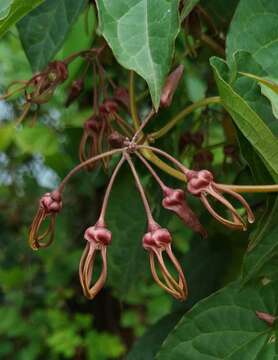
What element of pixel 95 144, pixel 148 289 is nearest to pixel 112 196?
pixel 95 144

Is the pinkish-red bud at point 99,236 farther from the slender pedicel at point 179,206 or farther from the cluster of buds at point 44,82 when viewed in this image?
the cluster of buds at point 44,82

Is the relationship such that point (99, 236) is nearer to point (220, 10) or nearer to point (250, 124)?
point (250, 124)

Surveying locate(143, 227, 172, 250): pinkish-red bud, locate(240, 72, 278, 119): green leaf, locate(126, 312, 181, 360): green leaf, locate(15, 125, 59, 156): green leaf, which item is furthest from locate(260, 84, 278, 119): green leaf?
locate(15, 125, 59, 156): green leaf

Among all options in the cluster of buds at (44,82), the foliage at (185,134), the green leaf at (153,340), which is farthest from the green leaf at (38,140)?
the cluster of buds at (44,82)

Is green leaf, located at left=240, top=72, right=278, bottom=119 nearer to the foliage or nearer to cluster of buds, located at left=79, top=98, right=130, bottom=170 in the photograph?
the foliage

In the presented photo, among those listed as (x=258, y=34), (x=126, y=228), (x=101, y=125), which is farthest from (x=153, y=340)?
(x=258, y=34)

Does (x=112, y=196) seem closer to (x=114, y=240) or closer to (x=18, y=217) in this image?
(x=114, y=240)

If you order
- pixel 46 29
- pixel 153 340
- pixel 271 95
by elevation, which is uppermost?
pixel 46 29
